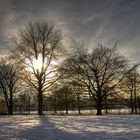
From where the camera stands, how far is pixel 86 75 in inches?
1601

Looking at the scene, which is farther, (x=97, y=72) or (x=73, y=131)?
(x=97, y=72)

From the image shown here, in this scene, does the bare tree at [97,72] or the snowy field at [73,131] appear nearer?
the snowy field at [73,131]

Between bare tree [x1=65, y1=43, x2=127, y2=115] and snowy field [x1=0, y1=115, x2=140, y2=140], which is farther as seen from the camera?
bare tree [x1=65, y1=43, x2=127, y2=115]

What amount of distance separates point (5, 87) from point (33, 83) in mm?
21443

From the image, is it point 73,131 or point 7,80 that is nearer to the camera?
point 73,131

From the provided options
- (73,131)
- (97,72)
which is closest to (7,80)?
(97,72)

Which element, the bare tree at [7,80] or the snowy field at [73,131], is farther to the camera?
the bare tree at [7,80]

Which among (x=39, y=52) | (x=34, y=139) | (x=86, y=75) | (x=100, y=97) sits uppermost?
(x=39, y=52)

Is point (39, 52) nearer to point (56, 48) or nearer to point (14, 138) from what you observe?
point (56, 48)

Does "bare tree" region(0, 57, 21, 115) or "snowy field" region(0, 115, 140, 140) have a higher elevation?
"bare tree" region(0, 57, 21, 115)

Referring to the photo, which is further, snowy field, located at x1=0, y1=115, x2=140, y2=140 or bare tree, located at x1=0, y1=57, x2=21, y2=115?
bare tree, located at x1=0, y1=57, x2=21, y2=115

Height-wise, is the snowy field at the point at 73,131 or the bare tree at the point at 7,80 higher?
the bare tree at the point at 7,80

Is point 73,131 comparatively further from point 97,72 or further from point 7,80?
point 7,80

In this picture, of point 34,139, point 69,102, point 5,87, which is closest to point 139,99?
point 69,102
